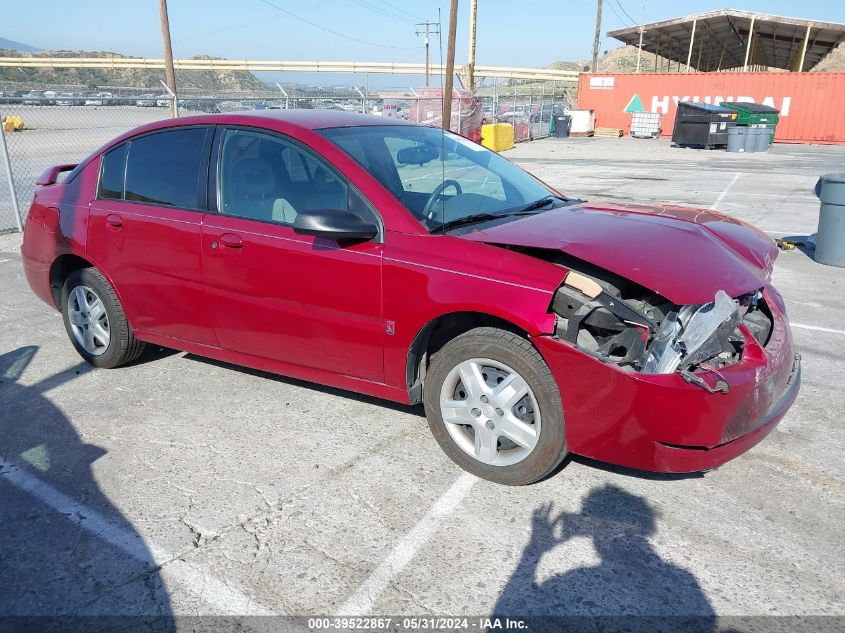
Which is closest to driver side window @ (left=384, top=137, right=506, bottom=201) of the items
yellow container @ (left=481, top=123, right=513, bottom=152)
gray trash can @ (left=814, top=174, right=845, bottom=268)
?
gray trash can @ (left=814, top=174, right=845, bottom=268)

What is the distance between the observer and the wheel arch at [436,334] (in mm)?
3123

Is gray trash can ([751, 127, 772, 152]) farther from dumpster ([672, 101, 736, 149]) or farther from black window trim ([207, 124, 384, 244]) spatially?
black window trim ([207, 124, 384, 244])

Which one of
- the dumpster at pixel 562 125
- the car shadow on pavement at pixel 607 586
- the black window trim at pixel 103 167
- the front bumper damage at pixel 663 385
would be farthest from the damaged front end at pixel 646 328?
the dumpster at pixel 562 125

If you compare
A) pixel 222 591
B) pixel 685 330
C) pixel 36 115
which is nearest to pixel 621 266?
pixel 685 330

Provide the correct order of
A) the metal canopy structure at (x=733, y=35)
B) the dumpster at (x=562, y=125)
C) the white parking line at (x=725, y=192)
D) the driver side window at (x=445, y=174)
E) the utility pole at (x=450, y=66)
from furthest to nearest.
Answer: the dumpster at (x=562, y=125)
the metal canopy structure at (x=733, y=35)
the utility pole at (x=450, y=66)
the white parking line at (x=725, y=192)
the driver side window at (x=445, y=174)

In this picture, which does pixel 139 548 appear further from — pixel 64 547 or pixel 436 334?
pixel 436 334

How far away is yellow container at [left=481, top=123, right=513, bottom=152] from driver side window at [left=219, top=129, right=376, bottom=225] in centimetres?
2085

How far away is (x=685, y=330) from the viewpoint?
111 inches

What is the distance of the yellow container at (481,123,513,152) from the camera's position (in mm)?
24266

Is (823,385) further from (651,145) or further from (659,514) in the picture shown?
(651,145)

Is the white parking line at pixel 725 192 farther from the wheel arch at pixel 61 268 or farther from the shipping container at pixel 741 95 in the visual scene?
the shipping container at pixel 741 95

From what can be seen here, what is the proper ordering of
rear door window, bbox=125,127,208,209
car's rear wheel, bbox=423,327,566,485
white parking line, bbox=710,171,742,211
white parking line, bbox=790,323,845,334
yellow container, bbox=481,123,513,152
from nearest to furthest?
car's rear wheel, bbox=423,327,566,485, rear door window, bbox=125,127,208,209, white parking line, bbox=790,323,845,334, white parking line, bbox=710,171,742,211, yellow container, bbox=481,123,513,152

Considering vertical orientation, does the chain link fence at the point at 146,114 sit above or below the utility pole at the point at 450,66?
below

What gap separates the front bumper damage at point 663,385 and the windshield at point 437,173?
38.9 inches
